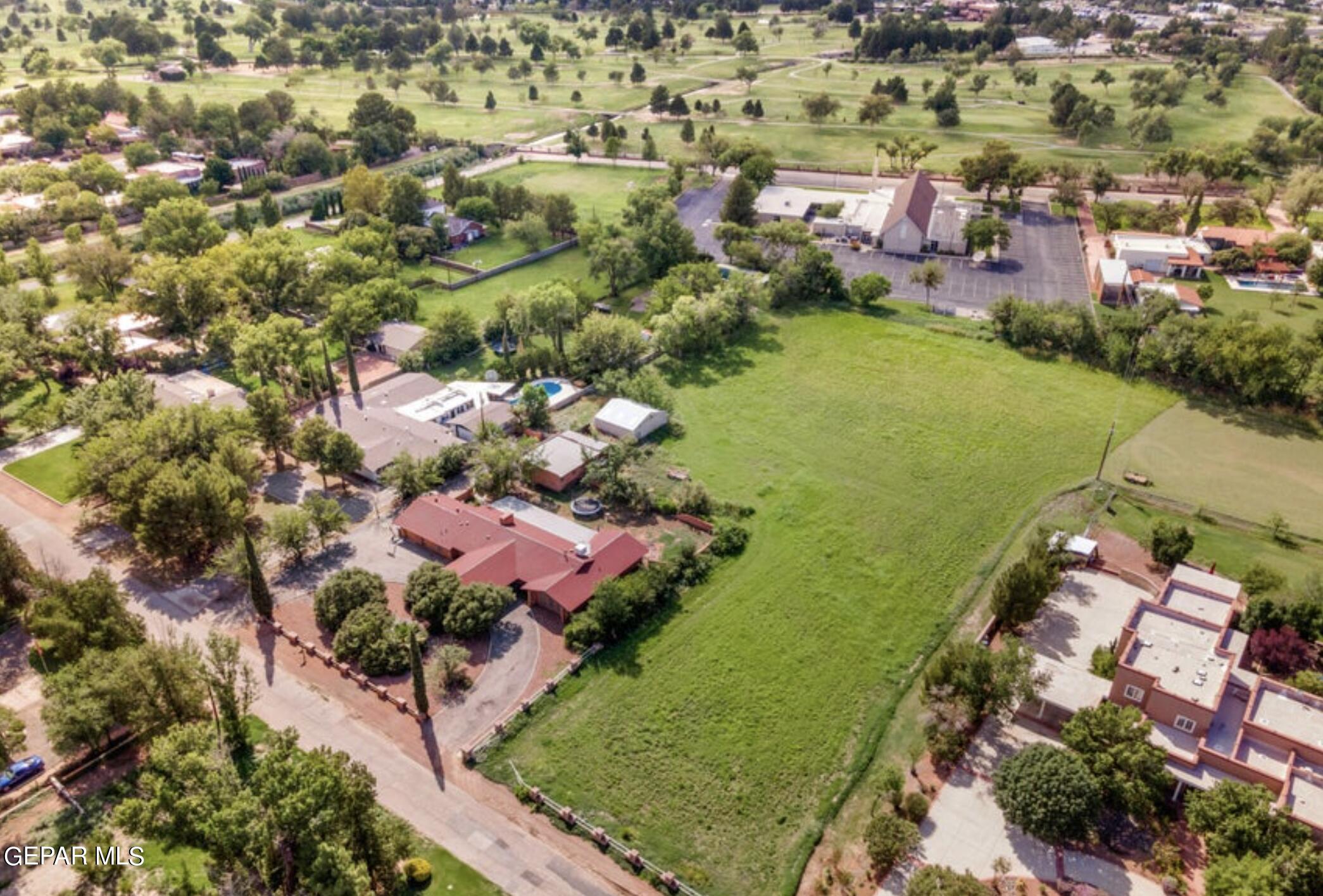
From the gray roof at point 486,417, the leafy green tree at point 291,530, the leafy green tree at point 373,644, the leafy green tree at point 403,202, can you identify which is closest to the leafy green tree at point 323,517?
the leafy green tree at point 291,530

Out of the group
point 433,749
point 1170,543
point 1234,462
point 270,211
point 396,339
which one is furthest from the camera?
point 270,211

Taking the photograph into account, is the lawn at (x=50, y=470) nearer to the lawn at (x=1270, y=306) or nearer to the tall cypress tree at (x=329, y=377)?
the tall cypress tree at (x=329, y=377)

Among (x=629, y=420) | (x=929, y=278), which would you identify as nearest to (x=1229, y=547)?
(x=929, y=278)

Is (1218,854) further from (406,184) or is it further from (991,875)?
(406,184)

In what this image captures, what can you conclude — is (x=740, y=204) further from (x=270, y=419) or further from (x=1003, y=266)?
(x=270, y=419)

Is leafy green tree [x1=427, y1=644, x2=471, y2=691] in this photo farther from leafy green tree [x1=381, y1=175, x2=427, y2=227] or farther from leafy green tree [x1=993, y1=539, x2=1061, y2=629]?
leafy green tree [x1=381, y1=175, x2=427, y2=227]

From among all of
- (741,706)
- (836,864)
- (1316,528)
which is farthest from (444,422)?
(1316,528)

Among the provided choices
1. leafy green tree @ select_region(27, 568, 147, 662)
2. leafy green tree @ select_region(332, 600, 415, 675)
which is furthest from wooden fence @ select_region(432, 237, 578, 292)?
leafy green tree @ select_region(27, 568, 147, 662)
